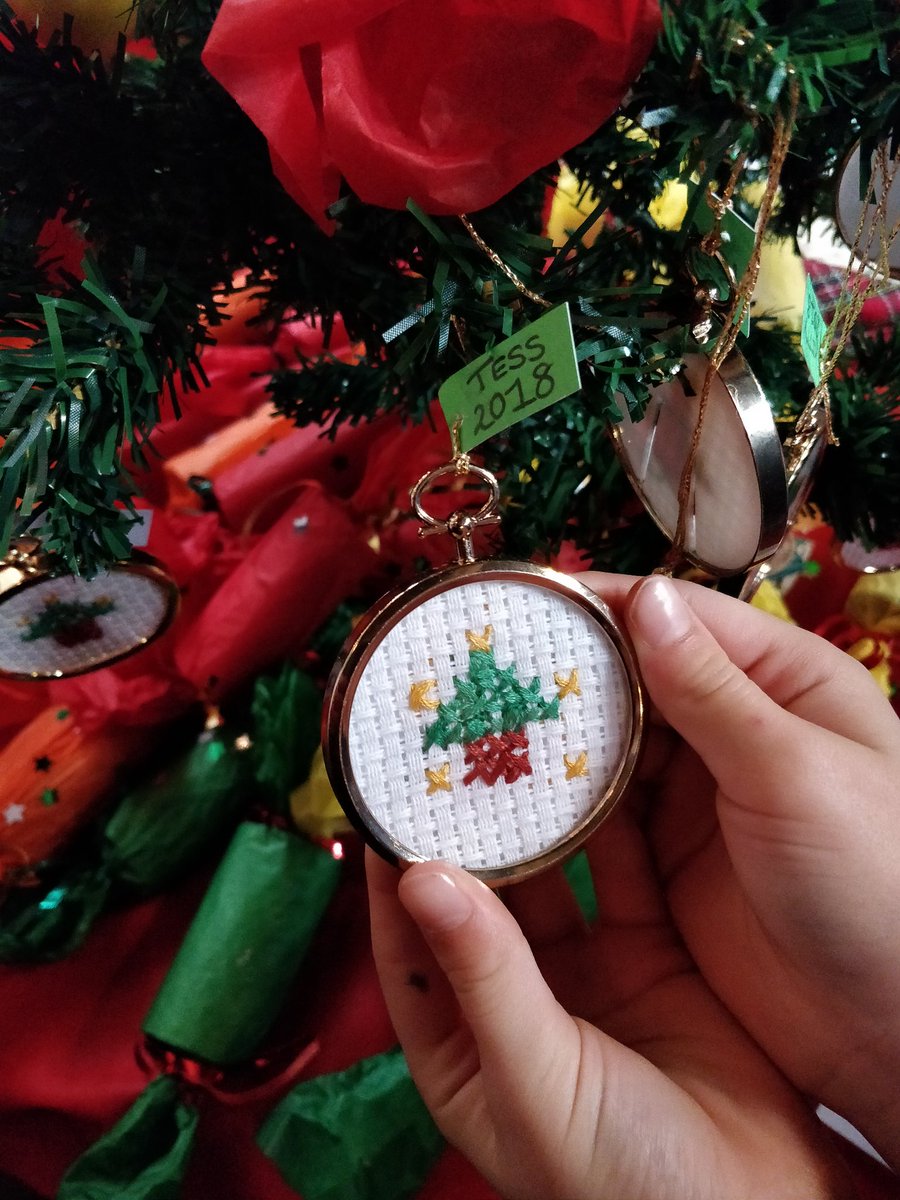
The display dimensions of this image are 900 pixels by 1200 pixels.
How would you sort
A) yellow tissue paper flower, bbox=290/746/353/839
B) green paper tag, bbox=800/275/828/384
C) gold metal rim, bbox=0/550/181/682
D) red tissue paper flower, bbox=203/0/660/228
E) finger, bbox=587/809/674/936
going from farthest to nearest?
yellow tissue paper flower, bbox=290/746/353/839 < finger, bbox=587/809/674/936 < gold metal rim, bbox=0/550/181/682 < green paper tag, bbox=800/275/828/384 < red tissue paper flower, bbox=203/0/660/228

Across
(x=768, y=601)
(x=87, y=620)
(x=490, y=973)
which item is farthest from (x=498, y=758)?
(x=768, y=601)

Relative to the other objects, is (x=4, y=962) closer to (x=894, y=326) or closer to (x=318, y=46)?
(x=318, y=46)

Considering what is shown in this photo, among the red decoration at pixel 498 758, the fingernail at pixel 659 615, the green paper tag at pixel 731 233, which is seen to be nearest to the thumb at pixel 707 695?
the fingernail at pixel 659 615

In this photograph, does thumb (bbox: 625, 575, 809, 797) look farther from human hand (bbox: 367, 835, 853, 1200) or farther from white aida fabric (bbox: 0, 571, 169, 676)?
white aida fabric (bbox: 0, 571, 169, 676)

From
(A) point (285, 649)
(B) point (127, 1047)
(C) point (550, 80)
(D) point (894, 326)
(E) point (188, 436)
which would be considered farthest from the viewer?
(E) point (188, 436)

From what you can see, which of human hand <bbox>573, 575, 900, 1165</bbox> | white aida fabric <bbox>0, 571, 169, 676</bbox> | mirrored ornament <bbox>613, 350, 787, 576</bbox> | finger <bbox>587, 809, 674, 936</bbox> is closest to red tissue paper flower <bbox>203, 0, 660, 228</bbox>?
mirrored ornament <bbox>613, 350, 787, 576</bbox>

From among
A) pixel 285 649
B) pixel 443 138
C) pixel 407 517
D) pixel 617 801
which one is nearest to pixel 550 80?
pixel 443 138
